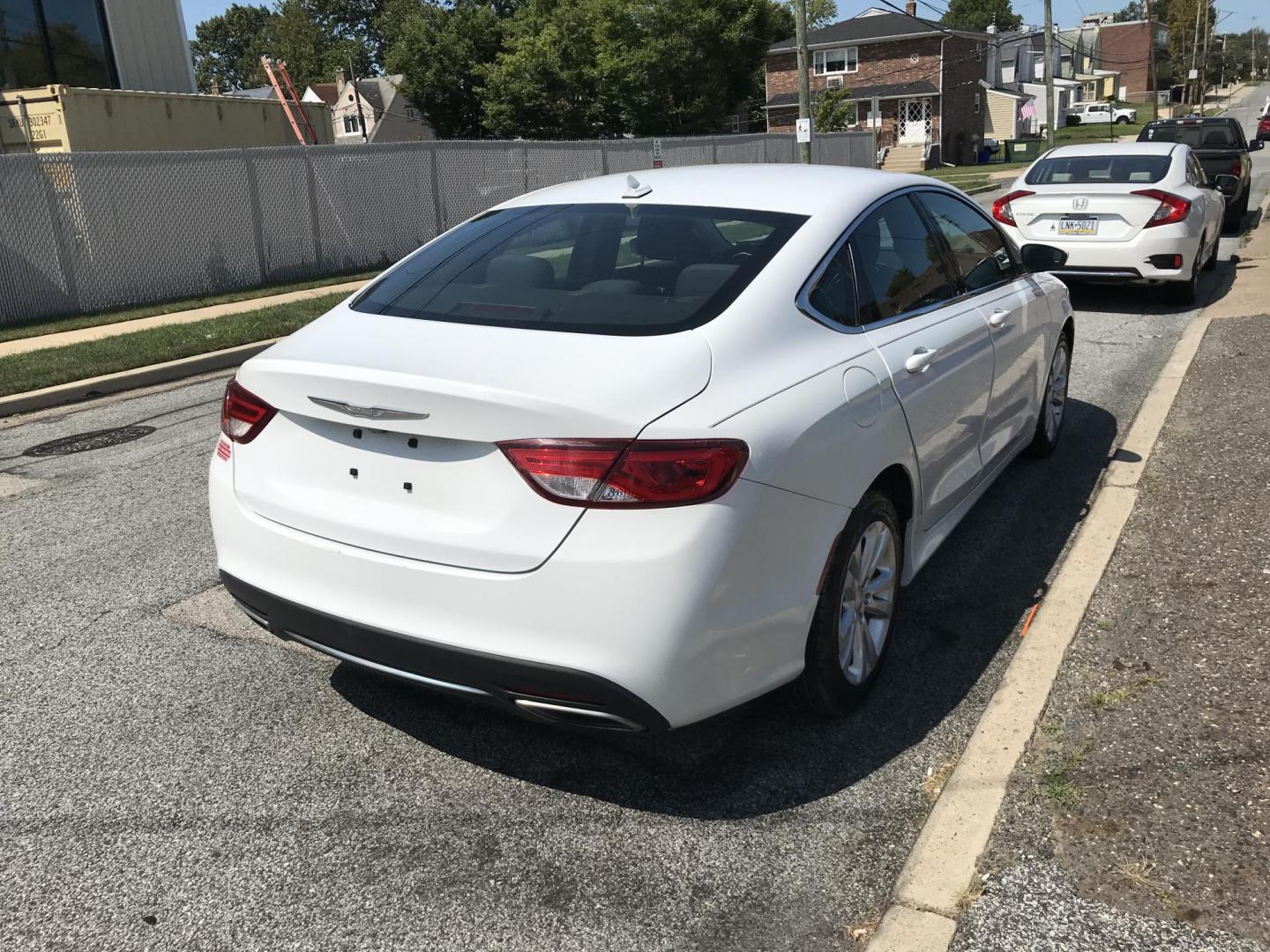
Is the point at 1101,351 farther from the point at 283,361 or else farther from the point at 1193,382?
the point at 283,361

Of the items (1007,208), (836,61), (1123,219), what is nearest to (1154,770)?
(1123,219)

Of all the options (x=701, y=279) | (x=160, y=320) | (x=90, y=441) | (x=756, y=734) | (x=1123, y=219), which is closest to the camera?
(x=701, y=279)

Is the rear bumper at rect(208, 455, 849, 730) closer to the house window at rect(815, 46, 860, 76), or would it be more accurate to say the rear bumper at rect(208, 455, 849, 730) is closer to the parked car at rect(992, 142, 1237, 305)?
the parked car at rect(992, 142, 1237, 305)

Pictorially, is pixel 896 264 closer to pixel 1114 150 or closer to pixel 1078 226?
pixel 1078 226

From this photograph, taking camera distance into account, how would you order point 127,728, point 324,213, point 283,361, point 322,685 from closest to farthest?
point 283,361 → point 127,728 → point 322,685 → point 324,213

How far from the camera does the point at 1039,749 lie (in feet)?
10.8

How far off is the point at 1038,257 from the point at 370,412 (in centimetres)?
391

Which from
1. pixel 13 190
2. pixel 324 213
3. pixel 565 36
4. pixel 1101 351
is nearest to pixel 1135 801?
pixel 1101 351

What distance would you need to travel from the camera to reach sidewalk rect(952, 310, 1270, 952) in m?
2.60

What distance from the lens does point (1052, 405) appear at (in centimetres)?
614

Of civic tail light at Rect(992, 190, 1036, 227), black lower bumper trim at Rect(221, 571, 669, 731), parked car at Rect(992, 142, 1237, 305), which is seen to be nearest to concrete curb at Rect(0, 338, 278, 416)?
black lower bumper trim at Rect(221, 571, 669, 731)

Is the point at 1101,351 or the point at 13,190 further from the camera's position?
the point at 13,190

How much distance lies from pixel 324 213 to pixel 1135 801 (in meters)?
16.2

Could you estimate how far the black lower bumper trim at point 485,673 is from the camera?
277cm
